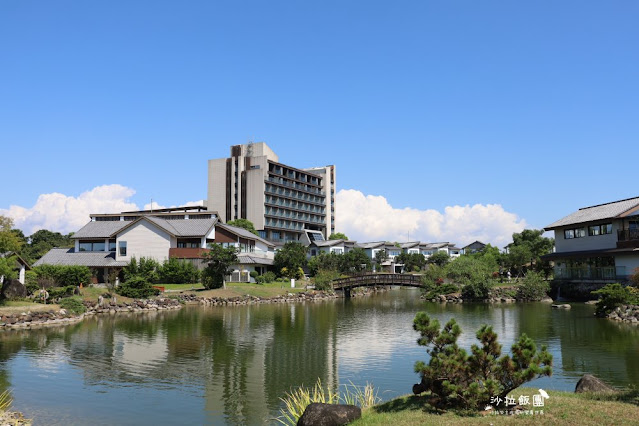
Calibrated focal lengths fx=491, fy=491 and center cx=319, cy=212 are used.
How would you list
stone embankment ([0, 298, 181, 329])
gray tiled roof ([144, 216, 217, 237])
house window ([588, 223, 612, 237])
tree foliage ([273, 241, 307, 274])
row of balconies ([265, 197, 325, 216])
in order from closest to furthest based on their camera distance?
1. stone embankment ([0, 298, 181, 329])
2. house window ([588, 223, 612, 237])
3. gray tiled roof ([144, 216, 217, 237])
4. tree foliage ([273, 241, 307, 274])
5. row of balconies ([265, 197, 325, 216])

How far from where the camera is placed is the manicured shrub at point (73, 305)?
3825 cm

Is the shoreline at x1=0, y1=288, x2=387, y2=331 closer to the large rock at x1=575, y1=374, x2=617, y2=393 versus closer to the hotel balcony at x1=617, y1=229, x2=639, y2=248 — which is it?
the hotel balcony at x1=617, y1=229, x2=639, y2=248

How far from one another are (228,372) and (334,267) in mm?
59348

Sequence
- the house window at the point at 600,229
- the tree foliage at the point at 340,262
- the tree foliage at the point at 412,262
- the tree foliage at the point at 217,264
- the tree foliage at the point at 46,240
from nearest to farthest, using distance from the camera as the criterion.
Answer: the house window at the point at 600,229 < the tree foliage at the point at 217,264 < the tree foliage at the point at 340,262 < the tree foliage at the point at 46,240 < the tree foliage at the point at 412,262

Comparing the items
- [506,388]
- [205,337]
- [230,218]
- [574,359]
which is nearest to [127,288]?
[205,337]

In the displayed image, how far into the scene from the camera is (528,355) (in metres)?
10.5

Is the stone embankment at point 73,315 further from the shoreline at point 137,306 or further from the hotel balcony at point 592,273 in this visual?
the hotel balcony at point 592,273

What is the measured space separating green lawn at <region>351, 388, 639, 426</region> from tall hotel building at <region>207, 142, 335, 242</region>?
330 ft

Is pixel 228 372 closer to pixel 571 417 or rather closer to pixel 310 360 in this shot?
pixel 310 360

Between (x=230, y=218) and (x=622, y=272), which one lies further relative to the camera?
(x=230, y=218)

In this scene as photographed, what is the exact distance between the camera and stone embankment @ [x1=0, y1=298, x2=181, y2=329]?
32.8 metres

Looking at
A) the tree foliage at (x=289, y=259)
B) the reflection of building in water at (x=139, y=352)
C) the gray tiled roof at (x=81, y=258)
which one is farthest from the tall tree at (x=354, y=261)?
the reflection of building in water at (x=139, y=352)

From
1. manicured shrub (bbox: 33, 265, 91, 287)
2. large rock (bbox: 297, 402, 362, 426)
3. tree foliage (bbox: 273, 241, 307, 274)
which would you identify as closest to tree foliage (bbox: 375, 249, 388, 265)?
tree foliage (bbox: 273, 241, 307, 274)

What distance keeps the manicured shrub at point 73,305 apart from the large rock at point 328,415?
32342 mm
